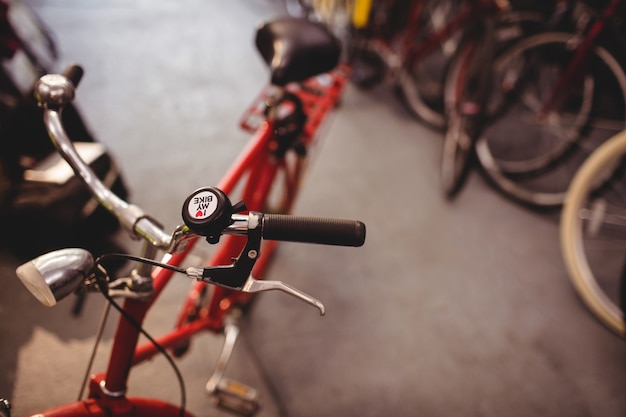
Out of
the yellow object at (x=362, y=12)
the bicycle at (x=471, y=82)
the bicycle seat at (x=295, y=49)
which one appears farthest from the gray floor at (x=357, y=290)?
the bicycle seat at (x=295, y=49)

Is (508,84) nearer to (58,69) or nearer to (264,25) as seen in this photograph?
(264,25)

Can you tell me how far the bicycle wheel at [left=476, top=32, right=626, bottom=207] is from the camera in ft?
6.91

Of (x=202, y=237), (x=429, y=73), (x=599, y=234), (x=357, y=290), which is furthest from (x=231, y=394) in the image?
(x=429, y=73)

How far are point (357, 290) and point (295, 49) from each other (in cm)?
104

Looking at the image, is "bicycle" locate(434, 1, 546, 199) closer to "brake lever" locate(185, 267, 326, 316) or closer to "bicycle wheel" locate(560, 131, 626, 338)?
"bicycle wheel" locate(560, 131, 626, 338)

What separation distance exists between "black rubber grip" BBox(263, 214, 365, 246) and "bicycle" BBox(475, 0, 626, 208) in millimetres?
1722

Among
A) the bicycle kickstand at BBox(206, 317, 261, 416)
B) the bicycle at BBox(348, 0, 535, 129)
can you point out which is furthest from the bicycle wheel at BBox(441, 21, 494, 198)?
the bicycle kickstand at BBox(206, 317, 261, 416)

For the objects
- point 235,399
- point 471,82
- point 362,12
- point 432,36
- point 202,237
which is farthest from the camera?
point 432,36

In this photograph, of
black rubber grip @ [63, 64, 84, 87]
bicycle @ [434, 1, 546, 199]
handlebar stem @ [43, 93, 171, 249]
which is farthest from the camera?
bicycle @ [434, 1, 546, 199]

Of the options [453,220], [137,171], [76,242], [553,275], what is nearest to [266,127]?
[76,242]

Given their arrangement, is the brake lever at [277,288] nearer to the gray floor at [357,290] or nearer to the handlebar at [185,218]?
the handlebar at [185,218]

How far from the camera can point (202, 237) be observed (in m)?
0.70

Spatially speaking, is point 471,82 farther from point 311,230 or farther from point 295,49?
point 311,230

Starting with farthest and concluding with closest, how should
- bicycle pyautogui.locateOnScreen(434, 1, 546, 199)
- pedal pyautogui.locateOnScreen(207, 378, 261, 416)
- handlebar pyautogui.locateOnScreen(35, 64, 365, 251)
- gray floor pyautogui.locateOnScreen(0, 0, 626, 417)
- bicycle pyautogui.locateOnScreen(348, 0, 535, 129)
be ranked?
bicycle pyautogui.locateOnScreen(348, 0, 535, 129)
bicycle pyautogui.locateOnScreen(434, 1, 546, 199)
gray floor pyautogui.locateOnScreen(0, 0, 626, 417)
pedal pyautogui.locateOnScreen(207, 378, 261, 416)
handlebar pyautogui.locateOnScreen(35, 64, 365, 251)
